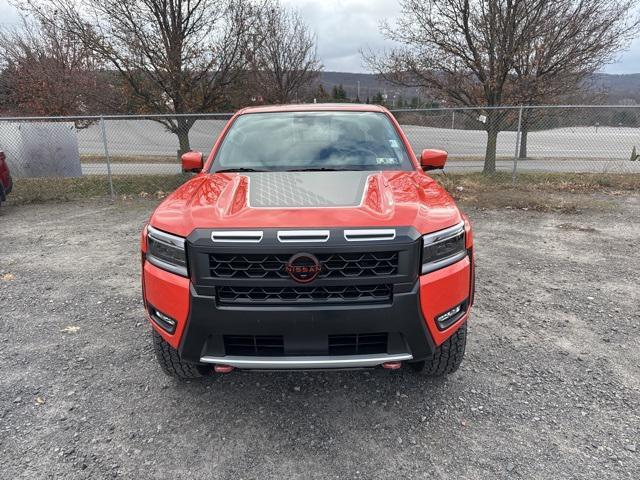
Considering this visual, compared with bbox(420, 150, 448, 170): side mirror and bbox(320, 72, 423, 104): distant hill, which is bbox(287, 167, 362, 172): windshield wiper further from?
bbox(320, 72, 423, 104): distant hill

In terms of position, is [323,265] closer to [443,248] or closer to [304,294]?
[304,294]

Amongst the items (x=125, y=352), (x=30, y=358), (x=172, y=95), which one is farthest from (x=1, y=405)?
(x=172, y=95)

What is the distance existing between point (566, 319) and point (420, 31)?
9753mm

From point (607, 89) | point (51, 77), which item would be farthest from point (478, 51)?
point (51, 77)

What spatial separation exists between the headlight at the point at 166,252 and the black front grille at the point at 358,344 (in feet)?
2.80

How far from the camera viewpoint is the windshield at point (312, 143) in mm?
3271

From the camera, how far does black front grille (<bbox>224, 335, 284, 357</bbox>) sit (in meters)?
2.21

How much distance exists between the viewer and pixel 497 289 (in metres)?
4.31

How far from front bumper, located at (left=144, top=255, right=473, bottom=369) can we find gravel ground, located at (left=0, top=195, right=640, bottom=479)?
51 cm

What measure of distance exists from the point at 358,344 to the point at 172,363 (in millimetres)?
1167

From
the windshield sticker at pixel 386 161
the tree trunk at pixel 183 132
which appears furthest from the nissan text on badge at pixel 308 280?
the tree trunk at pixel 183 132

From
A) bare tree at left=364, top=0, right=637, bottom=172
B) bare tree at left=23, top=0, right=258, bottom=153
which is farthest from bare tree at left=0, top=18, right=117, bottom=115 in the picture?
bare tree at left=364, top=0, right=637, bottom=172

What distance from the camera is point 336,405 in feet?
8.57

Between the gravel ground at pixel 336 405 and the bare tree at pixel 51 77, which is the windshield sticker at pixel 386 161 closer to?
the gravel ground at pixel 336 405
